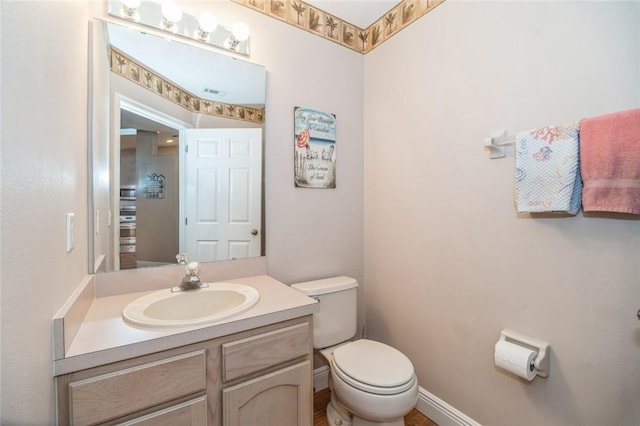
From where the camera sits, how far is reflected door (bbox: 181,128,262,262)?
1.46 metres

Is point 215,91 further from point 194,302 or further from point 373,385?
point 373,385

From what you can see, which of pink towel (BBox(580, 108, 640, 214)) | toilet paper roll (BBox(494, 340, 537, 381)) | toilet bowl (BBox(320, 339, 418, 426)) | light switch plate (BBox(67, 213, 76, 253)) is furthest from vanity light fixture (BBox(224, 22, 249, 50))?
toilet paper roll (BBox(494, 340, 537, 381))

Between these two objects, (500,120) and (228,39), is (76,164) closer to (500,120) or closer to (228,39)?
(228,39)

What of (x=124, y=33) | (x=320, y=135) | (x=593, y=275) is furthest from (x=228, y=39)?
(x=593, y=275)

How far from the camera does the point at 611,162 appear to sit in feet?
2.98

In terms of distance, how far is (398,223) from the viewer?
5.84 ft

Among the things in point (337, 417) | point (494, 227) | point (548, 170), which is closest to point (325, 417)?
point (337, 417)

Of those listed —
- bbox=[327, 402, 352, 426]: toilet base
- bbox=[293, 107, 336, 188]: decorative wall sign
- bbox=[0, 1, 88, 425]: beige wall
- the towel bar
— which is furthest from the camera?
bbox=[293, 107, 336, 188]: decorative wall sign

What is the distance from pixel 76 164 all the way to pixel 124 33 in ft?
2.36

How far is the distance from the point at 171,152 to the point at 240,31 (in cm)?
75

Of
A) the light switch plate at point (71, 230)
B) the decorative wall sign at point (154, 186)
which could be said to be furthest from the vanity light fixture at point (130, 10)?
the light switch plate at point (71, 230)

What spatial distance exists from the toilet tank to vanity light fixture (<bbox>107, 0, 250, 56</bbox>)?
141cm

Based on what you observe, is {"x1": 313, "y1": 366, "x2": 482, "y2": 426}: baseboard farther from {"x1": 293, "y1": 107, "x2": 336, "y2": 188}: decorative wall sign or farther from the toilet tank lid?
{"x1": 293, "y1": 107, "x2": 336, "y2": 188}: decorative wall sign

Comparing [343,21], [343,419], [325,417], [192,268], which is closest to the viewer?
[192,268]
